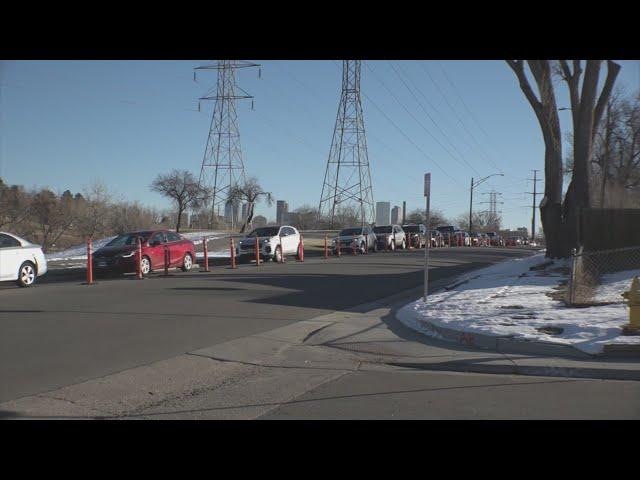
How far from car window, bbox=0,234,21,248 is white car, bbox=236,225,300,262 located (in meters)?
12.4

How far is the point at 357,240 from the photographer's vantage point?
37281 mm

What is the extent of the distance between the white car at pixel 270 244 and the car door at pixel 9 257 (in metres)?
12.4

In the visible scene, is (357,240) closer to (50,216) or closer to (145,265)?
(145,265)

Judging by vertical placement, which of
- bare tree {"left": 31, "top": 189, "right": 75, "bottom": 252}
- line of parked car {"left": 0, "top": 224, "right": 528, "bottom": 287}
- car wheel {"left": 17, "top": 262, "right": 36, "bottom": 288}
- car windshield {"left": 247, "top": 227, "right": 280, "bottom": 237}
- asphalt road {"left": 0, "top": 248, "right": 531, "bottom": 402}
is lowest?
asphalt road {"left": 0, "top": 248, "right": 531, "bottom": 402}

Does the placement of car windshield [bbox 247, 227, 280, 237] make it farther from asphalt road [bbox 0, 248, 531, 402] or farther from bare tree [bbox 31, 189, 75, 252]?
bare tree [bbox 31, 189, 75, 252]

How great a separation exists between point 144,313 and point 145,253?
27.5 ft

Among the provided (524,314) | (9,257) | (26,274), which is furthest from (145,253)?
(524,314)

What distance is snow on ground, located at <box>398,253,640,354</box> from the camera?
9.99 m

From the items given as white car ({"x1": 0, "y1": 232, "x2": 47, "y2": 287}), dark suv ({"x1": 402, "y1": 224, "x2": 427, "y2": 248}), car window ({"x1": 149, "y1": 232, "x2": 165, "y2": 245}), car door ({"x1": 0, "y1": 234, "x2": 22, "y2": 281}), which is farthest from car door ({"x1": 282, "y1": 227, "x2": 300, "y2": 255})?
dark suv ({"x1": 402, "y1": 224, "x2": 427, "y2": 248})

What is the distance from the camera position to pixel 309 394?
7.23 m
